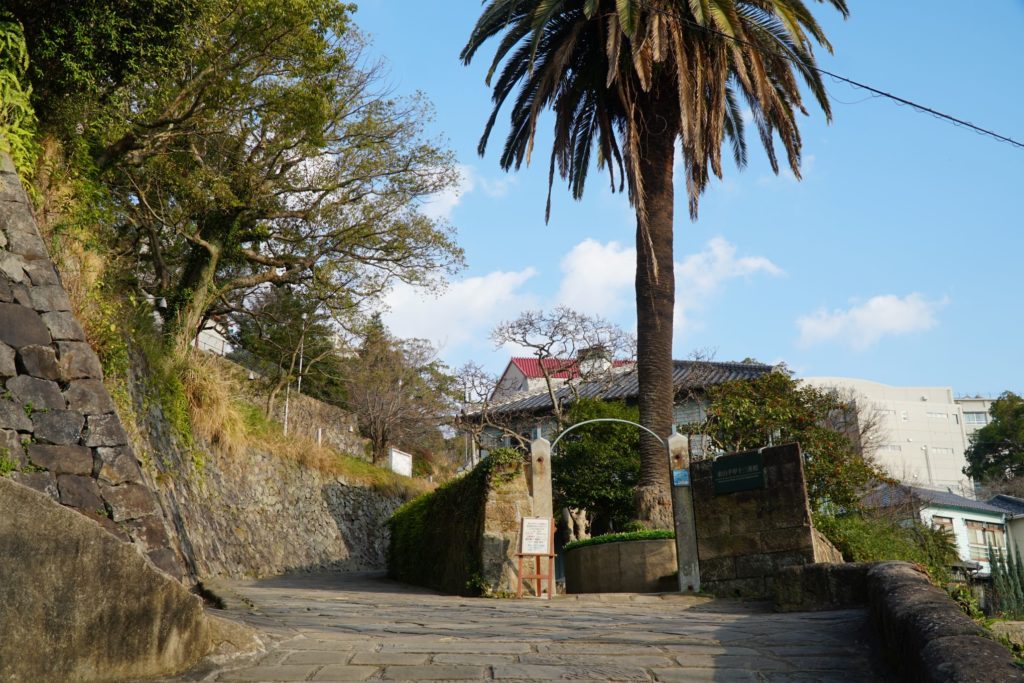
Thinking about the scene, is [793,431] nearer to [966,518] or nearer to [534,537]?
[534,537]

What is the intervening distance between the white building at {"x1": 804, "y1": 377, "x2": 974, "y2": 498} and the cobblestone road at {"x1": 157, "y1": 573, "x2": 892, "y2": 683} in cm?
5881

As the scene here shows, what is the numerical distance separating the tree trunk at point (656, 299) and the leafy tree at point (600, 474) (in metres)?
7.58

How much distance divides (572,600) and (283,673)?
315 inches

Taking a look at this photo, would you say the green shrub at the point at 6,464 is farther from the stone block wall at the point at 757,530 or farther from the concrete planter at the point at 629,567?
the concrete planter at the point at 629,567

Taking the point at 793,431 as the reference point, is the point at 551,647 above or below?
below

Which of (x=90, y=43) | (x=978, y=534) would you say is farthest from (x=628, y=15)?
(x=978, y=534)

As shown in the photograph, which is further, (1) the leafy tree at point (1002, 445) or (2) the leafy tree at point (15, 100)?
(1) the leafy tree at point (1002, 445)

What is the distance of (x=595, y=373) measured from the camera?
31.2m

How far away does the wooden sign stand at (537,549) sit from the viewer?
44.2ft

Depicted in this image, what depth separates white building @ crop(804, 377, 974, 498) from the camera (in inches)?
2512

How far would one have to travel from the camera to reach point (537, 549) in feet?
44.5

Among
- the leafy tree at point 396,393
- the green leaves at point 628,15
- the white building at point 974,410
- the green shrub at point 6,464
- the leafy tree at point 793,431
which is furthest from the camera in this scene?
the white building at point 974,410

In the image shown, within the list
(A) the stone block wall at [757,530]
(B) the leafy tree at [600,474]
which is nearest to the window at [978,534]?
(B) the leafy tree at [600,474]

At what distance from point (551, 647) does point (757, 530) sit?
255 inches
